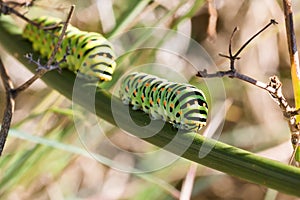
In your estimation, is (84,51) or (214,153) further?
(84,51)

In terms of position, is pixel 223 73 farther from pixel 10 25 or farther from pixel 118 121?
pixel 10 25

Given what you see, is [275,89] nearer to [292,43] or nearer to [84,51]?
[292,43]

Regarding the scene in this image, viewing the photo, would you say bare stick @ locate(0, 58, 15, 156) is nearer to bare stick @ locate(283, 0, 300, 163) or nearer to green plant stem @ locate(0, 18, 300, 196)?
green plant stem @ locate(0, 18, 300, 196)

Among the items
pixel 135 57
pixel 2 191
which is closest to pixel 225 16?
pixel 135 57

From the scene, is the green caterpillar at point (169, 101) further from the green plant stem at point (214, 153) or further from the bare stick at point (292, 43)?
the bare stick at point (292, 43)

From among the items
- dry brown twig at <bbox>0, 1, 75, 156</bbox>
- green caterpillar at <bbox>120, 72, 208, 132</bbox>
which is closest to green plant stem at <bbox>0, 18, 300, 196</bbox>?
green caterpillar at <bbox>120, 72, 208, 132</bbox>

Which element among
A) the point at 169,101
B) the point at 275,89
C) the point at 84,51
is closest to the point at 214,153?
the point at 275,89
